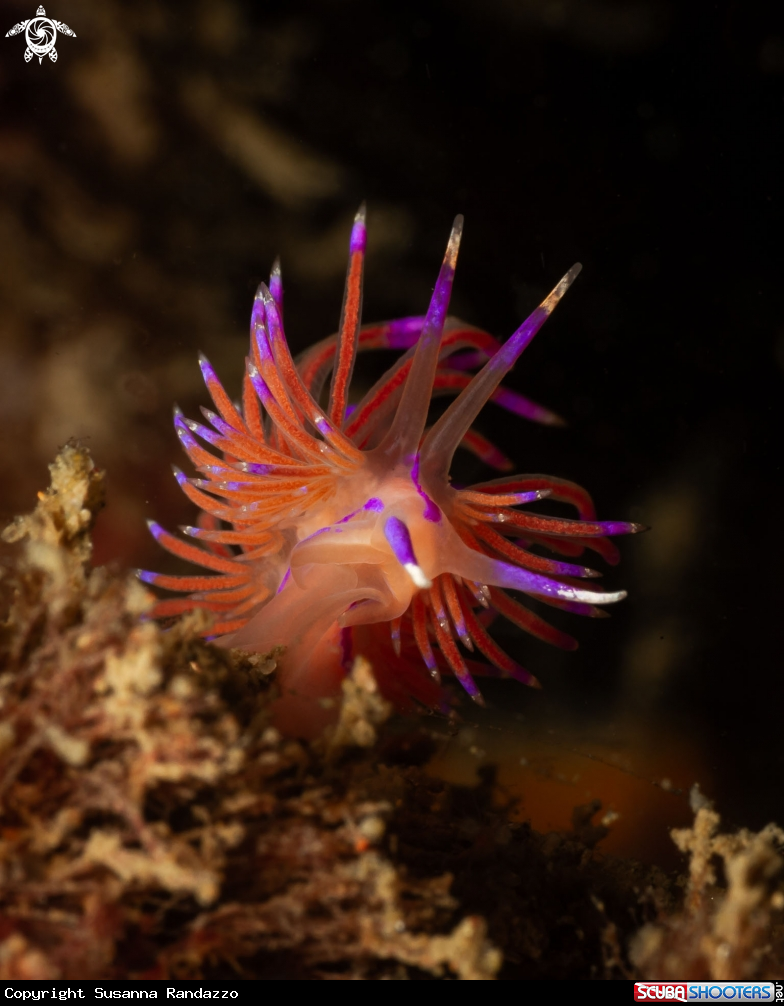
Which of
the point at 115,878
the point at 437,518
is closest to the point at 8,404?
the point at 437,518

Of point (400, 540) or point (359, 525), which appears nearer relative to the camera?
point (400, 540)

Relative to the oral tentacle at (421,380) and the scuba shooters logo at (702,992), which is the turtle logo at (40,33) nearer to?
the oral tentacle at (421,380)

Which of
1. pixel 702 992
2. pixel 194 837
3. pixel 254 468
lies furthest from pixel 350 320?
pixel 702 992

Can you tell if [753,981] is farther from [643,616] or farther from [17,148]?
[17,148]

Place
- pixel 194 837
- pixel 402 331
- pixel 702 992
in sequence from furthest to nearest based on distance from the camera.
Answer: pixel 402 331, pixel 702 992, pixel 194 837

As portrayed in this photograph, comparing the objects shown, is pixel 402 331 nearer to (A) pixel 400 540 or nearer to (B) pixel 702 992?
(A) pixel 400 540

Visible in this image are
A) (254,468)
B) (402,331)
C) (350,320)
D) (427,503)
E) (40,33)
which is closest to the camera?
(427,503)
